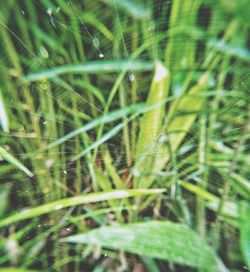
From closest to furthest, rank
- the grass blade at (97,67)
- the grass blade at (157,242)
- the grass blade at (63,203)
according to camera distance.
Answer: the grass blade at (157,242), the grass blade at (63,203), the grass blade at (97,67)

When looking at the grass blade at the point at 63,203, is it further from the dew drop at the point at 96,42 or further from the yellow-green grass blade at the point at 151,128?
the dew drop at the point at 96,42

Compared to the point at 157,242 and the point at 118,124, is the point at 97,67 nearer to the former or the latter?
the point at 118,124

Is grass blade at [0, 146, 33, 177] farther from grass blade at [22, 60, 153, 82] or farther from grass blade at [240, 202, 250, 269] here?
grass blade at [240, 202, 250, 269]

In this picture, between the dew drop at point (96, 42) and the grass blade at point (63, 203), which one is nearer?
the grass blade at point (63, 203)

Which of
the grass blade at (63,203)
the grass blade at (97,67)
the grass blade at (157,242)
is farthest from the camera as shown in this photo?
the grass blade at (97,67)

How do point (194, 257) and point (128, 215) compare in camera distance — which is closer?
point (194, 257)

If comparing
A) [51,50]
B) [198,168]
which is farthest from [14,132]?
[198,168]

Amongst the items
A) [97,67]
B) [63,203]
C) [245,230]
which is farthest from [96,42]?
[245,230]

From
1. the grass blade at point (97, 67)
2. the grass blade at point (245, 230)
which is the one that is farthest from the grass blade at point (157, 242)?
the grass blade at point (97, 67)

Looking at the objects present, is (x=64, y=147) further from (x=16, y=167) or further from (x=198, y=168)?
(x=198, y=168)
